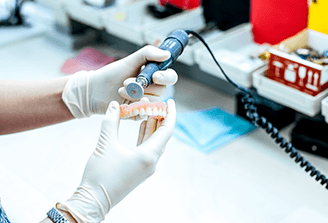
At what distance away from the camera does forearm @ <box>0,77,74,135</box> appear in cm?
127

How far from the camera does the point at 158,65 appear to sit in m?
1.12

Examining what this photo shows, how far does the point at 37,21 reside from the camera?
10.4 ft

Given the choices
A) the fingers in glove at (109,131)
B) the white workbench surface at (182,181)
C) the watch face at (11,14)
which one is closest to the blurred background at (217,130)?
the white workbench surface at (182,181)

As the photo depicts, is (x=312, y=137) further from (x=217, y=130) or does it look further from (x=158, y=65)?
(x=158, y=65)

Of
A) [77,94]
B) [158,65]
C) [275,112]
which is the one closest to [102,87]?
[77,94]

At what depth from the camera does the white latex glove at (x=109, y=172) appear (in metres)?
0.93

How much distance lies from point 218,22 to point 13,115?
4.16 feet

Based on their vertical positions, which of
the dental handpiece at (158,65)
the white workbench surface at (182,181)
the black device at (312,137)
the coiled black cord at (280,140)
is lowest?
the white workbench surface at (182,181)

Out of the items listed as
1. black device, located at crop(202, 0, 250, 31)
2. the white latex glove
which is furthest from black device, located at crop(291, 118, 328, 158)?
the white latex glove

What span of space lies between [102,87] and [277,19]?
3.46 ft

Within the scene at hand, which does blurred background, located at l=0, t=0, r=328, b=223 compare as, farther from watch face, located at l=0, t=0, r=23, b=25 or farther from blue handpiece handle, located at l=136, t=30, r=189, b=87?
watch face, located at l=0, t=0, r=23, b=25

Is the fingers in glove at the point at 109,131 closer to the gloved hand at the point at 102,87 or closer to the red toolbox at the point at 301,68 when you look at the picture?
the gloved hand at the point at 102,87

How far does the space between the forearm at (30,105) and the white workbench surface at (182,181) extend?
0.75 ft

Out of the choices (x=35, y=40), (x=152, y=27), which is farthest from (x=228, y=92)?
(x=35, y=40)
